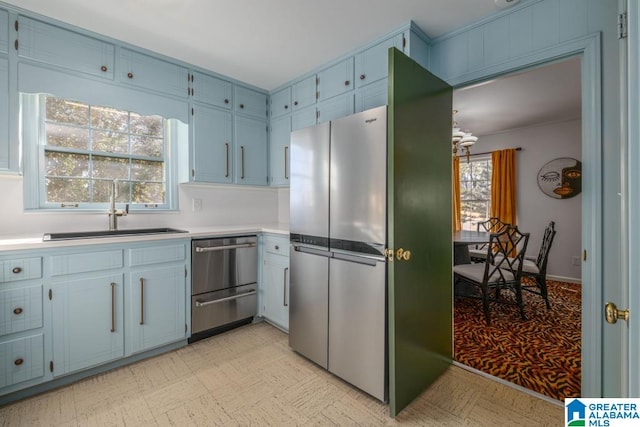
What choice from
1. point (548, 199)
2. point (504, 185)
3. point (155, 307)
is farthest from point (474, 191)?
point (155, 307)

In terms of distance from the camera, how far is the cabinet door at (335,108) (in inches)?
98.4

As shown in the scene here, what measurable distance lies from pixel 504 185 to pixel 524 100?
187cm

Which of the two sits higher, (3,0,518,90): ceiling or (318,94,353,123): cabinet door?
(3,0,518,90): ceiling

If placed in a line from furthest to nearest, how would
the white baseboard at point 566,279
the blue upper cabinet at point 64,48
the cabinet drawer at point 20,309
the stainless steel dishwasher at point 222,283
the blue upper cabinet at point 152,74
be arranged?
the white baseboard at point 566,279 → the stainless steel dishwasher at point 222,283 → the blue upper cabinet at point 152,74 → the blue upper cabinet at point 64,48 → the cabinet drawer at point 20,309

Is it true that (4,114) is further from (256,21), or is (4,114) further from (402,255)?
(402,255)

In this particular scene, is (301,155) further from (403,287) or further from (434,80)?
(403,287)

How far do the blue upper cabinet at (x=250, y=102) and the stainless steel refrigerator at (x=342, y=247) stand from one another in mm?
1115

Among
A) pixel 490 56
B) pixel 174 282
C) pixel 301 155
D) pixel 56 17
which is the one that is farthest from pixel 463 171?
pixel 56 17

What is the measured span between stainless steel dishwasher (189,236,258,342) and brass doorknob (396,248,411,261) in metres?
1.65

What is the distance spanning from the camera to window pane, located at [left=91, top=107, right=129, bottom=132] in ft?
8.34

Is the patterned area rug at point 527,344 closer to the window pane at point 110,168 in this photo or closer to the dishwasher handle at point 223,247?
the dishwasher handle at point 223,247

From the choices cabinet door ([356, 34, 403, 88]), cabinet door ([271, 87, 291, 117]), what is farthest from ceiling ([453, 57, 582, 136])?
cabinet door ([271, 87, 291, 117])

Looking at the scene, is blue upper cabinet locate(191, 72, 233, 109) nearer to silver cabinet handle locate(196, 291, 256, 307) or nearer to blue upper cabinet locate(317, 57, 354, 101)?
blue upper cabinet locate(317, 57, 354, 101)

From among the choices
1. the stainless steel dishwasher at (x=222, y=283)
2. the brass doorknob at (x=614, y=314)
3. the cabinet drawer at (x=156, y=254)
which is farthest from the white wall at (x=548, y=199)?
the cabinet drawer at (x=156, y=254)
